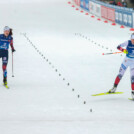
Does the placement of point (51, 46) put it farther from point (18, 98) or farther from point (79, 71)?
point (18, 98)

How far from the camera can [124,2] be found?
39.2 metres

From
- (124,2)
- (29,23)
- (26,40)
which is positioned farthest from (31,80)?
(124,2)

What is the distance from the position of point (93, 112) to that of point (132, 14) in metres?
19.7

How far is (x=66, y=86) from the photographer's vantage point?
12.5 metres

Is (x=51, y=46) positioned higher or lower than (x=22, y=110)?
lower

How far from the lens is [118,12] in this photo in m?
31.7

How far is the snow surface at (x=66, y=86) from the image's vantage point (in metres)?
8.25

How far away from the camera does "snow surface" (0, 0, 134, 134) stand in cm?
825

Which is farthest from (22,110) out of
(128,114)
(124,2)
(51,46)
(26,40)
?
(124,2)

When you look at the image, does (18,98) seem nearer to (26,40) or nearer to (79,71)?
(79,71)

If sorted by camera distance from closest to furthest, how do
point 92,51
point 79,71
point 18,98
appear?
1. point 18,98
2. point 79,71
3. point 92,51

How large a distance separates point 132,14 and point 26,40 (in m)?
7.20

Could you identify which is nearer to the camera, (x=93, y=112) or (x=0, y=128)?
(x=0, y=128)

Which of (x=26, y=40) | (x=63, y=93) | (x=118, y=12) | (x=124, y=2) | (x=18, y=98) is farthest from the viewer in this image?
(x=124, y=2)
